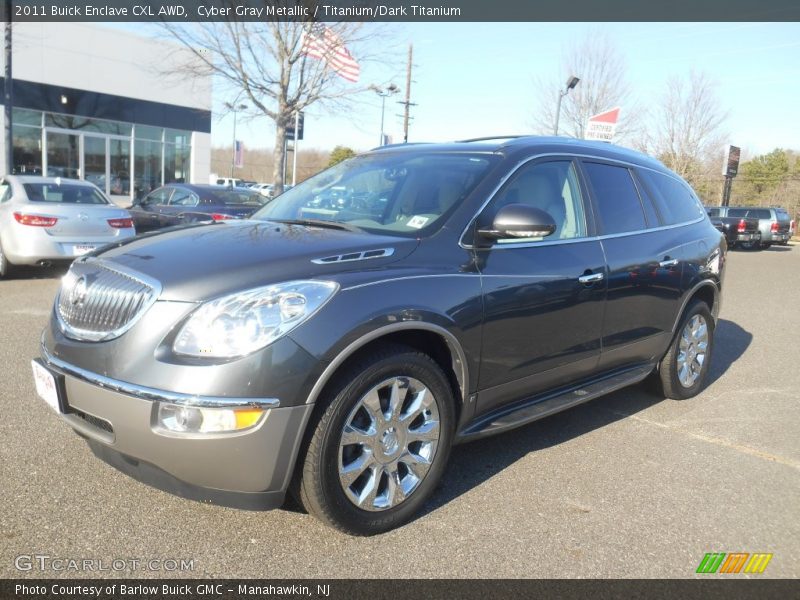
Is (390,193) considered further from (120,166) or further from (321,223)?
(120,166)

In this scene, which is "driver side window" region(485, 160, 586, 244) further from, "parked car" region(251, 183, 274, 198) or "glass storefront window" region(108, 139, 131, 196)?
"glass storefront window" region(108, 139, 131, 196)

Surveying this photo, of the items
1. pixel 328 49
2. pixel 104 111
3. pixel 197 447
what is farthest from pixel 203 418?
pixel 104 111

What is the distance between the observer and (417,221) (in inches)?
131

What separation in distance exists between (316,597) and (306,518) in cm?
55

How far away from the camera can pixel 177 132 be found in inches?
1051

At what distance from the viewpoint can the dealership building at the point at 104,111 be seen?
21.8m

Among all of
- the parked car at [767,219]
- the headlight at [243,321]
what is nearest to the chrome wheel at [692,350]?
the headlight at [243,321]

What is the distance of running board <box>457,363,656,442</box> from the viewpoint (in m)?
3.28

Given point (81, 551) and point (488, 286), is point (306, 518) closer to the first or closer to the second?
point (81, 551)

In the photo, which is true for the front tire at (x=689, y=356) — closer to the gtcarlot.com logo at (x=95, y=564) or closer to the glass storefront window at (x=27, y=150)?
the gtcarlot.com logo at (x=95, y=564)

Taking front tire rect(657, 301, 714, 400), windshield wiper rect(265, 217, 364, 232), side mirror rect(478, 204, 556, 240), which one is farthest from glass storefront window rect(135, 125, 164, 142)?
side mirror rect(478, 204, 556, 240)

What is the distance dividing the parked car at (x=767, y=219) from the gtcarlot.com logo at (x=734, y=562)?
2521 cm
